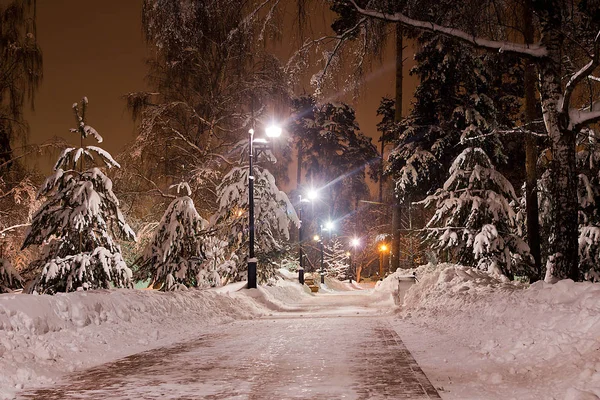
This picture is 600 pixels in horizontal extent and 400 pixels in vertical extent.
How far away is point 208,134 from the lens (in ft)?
81.1

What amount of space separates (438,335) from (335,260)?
166 feet

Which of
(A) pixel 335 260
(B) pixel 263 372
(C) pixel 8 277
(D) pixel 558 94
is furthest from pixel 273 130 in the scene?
(A) pixel 335 260

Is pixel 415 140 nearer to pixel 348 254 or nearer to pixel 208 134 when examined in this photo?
pixel 208 134

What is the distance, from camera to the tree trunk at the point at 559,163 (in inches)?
416

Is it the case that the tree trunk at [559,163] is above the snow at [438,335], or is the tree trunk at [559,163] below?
above

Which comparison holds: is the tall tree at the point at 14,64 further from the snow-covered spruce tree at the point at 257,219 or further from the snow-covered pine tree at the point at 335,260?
the snow-covered pine tree at the point at 335,260

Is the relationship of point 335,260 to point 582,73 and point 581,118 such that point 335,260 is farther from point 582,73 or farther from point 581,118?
point 582,73

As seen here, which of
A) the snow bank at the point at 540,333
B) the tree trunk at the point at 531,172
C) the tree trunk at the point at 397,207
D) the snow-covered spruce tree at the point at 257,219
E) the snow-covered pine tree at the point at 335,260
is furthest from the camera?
the snow-covered pine tree at the point at 335,260

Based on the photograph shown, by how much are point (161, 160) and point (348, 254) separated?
38.5 metres

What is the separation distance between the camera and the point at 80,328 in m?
9.36

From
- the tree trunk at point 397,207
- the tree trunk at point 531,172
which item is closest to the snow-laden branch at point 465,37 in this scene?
the tree trunk at point 531,172

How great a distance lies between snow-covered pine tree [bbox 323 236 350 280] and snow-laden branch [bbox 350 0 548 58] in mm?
47726

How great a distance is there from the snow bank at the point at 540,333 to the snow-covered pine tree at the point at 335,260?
47.7 m

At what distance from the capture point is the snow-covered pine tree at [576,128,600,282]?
65.9ft
